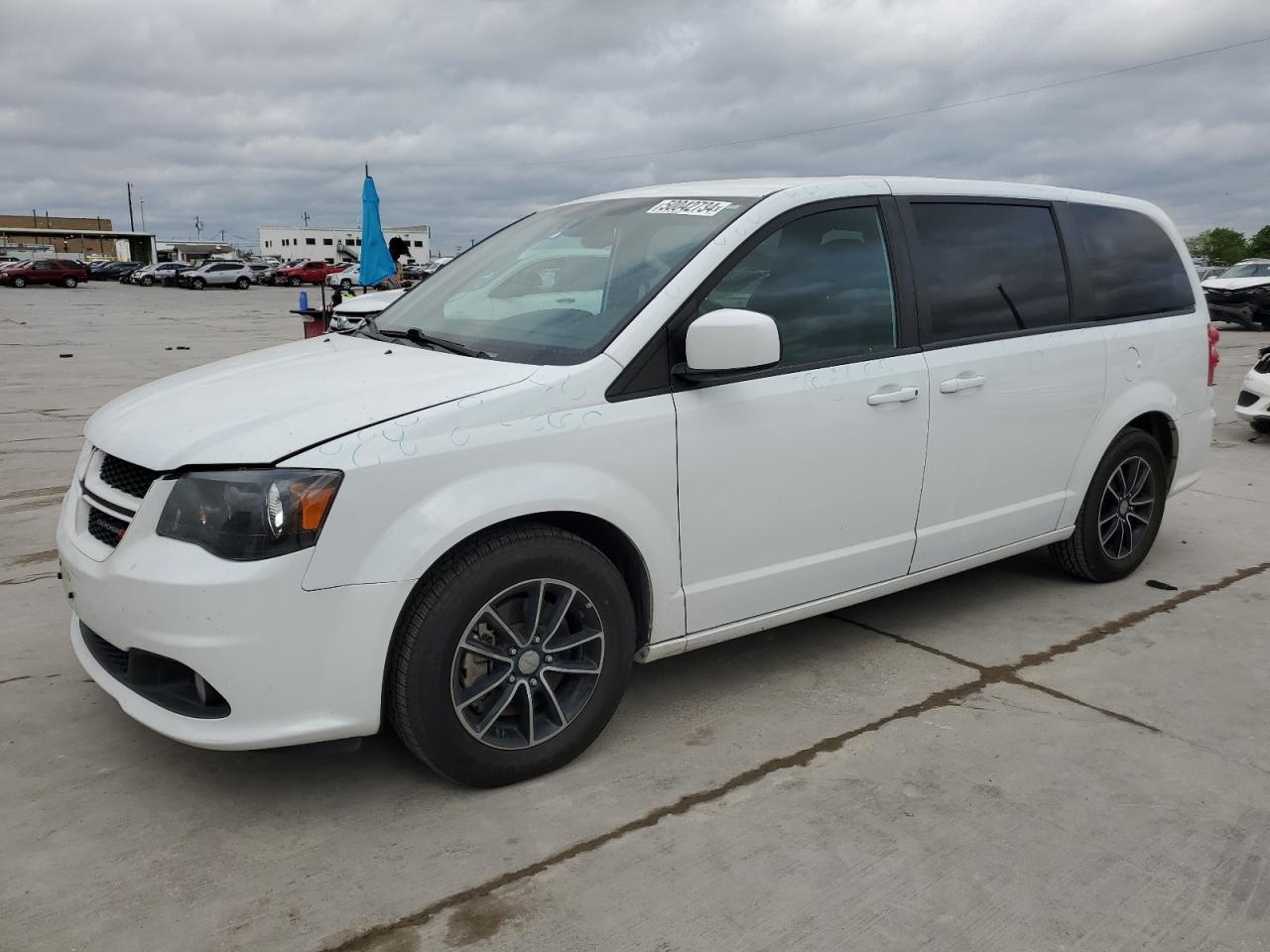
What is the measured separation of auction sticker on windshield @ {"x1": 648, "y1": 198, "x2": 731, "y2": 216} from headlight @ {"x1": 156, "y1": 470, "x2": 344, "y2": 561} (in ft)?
5.38

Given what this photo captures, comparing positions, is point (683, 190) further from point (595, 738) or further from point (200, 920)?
point (200, 920)

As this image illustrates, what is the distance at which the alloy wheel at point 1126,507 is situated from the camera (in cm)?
485

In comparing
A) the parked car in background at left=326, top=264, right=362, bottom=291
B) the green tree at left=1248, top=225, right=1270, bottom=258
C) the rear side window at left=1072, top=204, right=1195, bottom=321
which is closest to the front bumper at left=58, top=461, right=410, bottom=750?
the rear side window at left=1072, top=204, right=1195, bottom=321

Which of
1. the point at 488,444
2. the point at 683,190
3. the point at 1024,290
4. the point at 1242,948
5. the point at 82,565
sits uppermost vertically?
the point at 683,190

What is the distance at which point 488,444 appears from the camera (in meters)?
2.88

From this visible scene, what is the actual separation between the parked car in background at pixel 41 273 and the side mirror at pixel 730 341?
5397cm

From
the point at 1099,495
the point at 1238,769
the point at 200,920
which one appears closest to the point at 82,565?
the point at 200,920

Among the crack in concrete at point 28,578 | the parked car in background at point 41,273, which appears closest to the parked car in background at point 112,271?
the parked car in background at point 41,273

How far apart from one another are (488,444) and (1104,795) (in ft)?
6.75

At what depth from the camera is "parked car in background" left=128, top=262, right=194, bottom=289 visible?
56031mm

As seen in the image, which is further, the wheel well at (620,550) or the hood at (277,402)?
the wheel well at (620,550)

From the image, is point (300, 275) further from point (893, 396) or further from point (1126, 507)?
point (893, 396)

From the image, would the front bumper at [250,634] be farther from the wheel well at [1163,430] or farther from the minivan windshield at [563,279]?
the wheel well at [1163,430]

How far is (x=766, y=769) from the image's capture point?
3.23 m
